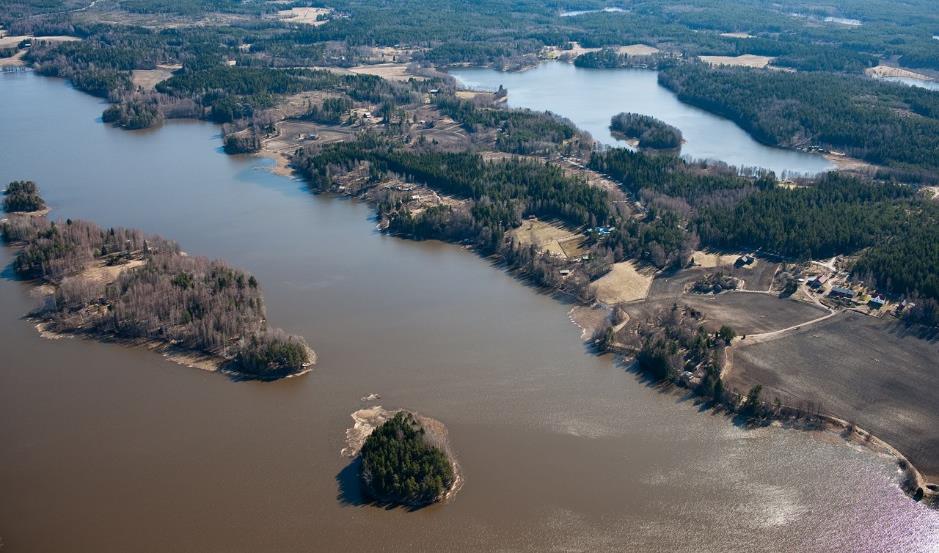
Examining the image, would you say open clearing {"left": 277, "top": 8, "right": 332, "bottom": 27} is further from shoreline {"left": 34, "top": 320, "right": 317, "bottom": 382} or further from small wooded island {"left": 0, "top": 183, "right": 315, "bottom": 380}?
shoreline {"left": 34, "top": 320, "right": 317, "bottom": 382}

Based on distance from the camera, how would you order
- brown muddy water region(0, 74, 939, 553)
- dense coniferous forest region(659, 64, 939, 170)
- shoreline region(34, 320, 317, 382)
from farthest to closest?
dense coniferous forest region(659, 64, 939, 170), shoreline region(34, 320, 317, 382), brown muddy water region(0, 74, 939, 553)

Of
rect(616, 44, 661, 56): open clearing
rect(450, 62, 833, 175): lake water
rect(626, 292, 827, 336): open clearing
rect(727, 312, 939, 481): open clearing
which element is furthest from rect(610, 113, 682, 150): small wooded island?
rect(616, 44, 661, 56): open clearing

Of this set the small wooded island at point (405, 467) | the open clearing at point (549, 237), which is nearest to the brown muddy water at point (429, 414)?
the small wooded island at point (405, 467)

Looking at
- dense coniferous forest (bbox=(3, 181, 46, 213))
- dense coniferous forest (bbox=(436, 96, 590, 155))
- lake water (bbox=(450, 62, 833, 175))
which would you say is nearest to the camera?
dense coniferous forest (bbox=(3, 181, 46, 213))

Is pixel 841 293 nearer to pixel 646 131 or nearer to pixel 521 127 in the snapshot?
pixel 646 131

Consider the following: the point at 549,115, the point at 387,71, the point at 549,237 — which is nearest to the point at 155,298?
the point at 549,237

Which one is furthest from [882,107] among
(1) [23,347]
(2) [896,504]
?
(1) [23,347]

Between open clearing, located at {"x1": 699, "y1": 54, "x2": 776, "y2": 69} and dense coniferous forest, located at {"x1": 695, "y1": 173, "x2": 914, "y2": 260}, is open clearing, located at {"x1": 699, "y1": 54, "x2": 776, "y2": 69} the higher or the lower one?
the lower one

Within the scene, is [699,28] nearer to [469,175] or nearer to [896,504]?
[469,175]
